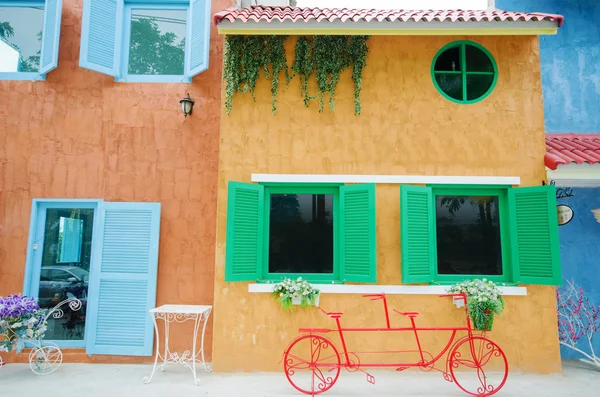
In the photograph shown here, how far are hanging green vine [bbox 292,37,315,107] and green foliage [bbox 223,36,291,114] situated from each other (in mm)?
168

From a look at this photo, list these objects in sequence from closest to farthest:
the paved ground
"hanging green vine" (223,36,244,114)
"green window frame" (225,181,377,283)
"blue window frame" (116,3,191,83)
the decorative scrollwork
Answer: the paved ground
"green window frame" (225,181,377,283)
"hanging green vine" (223,36,244,114)
the decorative scrollwork
"blue window frame" (116,3,191,83)

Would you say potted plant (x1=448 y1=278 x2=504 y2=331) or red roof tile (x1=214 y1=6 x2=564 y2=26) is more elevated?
red roof tile (x1=214 y1=6 x2=564 y2=26)

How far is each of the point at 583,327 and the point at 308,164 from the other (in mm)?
4533

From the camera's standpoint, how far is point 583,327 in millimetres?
5777

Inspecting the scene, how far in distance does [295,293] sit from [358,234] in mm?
1119

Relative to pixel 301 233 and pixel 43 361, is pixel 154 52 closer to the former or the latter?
pixel 301 233

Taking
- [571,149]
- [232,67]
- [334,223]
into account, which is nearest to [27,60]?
[232,67]

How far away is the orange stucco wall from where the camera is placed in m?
5.95

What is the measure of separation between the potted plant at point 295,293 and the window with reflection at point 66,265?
2.93m

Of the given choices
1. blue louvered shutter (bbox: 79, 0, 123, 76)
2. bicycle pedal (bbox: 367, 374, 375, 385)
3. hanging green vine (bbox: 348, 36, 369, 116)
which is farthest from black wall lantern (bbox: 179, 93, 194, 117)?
bicycle pedal (bbox: 367, 374, 375, 385)

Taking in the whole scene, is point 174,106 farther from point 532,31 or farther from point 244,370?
point 532,31

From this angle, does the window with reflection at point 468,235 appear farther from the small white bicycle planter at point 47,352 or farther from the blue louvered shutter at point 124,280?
the small white bicycle planter at point 47,352

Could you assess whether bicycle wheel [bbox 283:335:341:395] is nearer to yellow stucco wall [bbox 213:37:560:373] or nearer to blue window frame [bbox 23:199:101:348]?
yellow stucco wall [bbox 213:37:560:373]

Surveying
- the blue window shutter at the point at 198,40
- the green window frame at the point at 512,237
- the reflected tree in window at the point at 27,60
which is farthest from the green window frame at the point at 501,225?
the reflected tree in window at the point at 27,60
